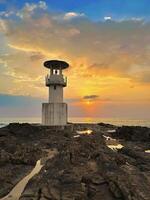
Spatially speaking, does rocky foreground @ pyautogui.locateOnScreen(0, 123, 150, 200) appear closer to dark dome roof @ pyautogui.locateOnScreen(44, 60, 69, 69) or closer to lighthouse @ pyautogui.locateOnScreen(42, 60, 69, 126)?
lighthouse @ pyautogui.locateOnScreen(42, 60, 69, 126)

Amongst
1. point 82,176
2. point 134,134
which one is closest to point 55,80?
point 134,134

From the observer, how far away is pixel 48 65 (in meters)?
40.6

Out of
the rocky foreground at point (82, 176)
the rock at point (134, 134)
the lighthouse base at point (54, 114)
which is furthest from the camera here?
the lighthouse base at point (54, 114)

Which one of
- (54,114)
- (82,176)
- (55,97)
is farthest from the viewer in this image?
(55,97)

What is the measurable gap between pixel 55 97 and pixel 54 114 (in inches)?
101

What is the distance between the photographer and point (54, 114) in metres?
38.3

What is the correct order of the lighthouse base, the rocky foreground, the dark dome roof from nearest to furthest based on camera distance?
the rocky foreground < the lighthouse base < the dark dome roof

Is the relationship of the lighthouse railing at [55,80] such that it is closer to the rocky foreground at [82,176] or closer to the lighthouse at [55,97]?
the lighthouse at [55,97]

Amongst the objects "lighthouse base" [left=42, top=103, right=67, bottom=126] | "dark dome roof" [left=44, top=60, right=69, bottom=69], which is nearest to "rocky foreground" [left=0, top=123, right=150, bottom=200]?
"lighthouse base" [left=42, top=103, right=67, bottom=126]

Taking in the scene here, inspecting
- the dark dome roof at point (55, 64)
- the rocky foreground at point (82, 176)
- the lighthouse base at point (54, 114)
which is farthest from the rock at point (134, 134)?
the rocky foreground at point (82, 176)

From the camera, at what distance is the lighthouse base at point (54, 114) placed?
126 ft

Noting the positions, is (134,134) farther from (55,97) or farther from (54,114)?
(55,97)

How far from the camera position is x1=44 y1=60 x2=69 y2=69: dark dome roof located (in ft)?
132

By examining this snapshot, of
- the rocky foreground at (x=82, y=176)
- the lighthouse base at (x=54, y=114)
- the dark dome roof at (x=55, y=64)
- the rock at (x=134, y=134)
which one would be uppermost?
the dark dome roof at (x=55, y=64)
